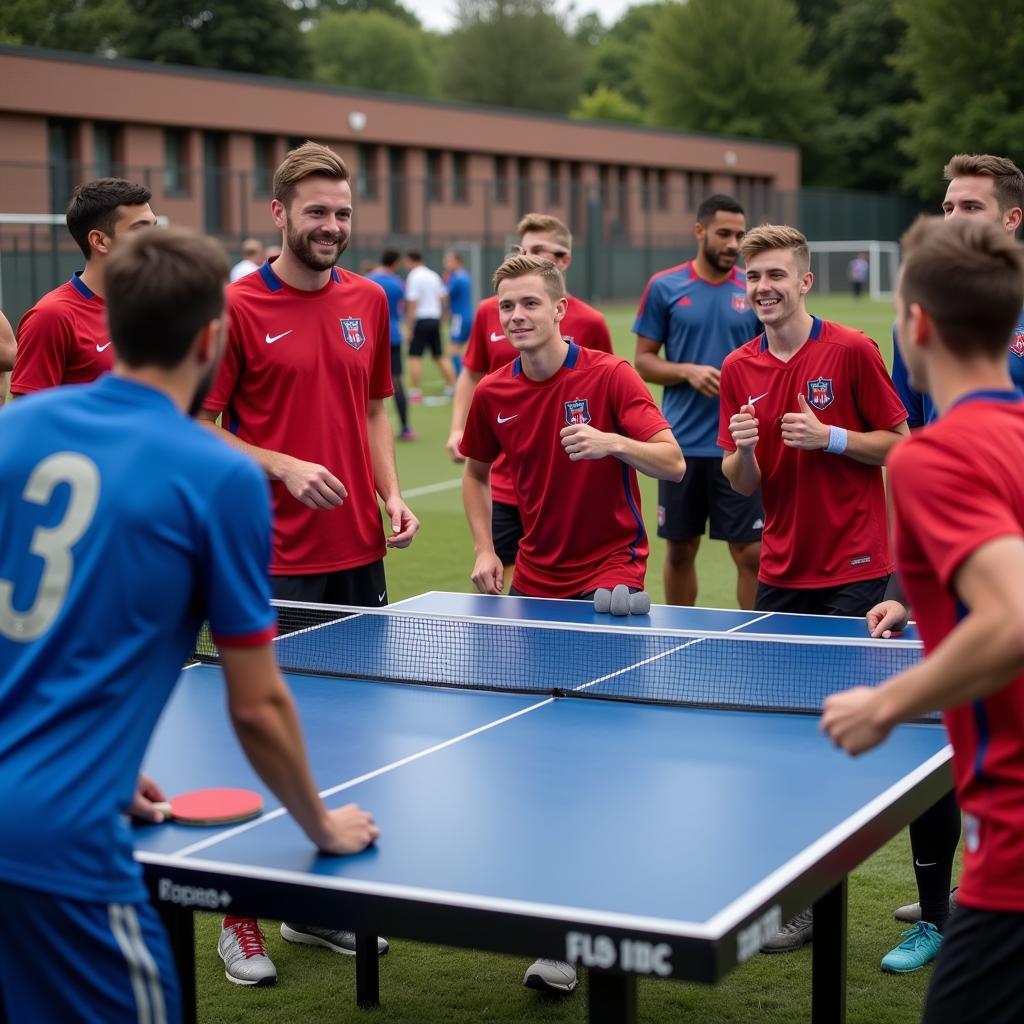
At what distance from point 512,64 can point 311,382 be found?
326 feet

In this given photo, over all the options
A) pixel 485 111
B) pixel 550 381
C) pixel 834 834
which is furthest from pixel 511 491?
pixel 485 111

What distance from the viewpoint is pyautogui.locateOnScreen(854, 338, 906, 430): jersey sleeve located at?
19.7 ft

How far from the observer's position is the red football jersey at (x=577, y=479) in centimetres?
637

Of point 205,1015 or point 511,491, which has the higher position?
point 511,491

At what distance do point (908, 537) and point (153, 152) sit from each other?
1565 inches

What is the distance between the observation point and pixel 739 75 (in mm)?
80812

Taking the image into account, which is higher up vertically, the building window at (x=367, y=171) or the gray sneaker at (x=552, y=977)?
the building window at (x=367, y=171)

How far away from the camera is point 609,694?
473 cm

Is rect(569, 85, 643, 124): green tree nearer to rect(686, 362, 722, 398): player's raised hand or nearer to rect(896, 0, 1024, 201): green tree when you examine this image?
rect(896, 0, 1024, 201): green tree

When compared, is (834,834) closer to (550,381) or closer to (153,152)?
(550,381)

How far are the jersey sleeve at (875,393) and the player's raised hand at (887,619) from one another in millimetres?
946

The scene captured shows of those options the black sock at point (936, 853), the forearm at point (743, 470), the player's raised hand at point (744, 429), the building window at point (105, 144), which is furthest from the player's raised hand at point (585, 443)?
the building window at point (105, 144)

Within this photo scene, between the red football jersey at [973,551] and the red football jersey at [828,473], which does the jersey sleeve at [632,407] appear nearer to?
the red football jersey at [828,473]

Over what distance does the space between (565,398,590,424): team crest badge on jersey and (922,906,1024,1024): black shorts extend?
3.70 metres
